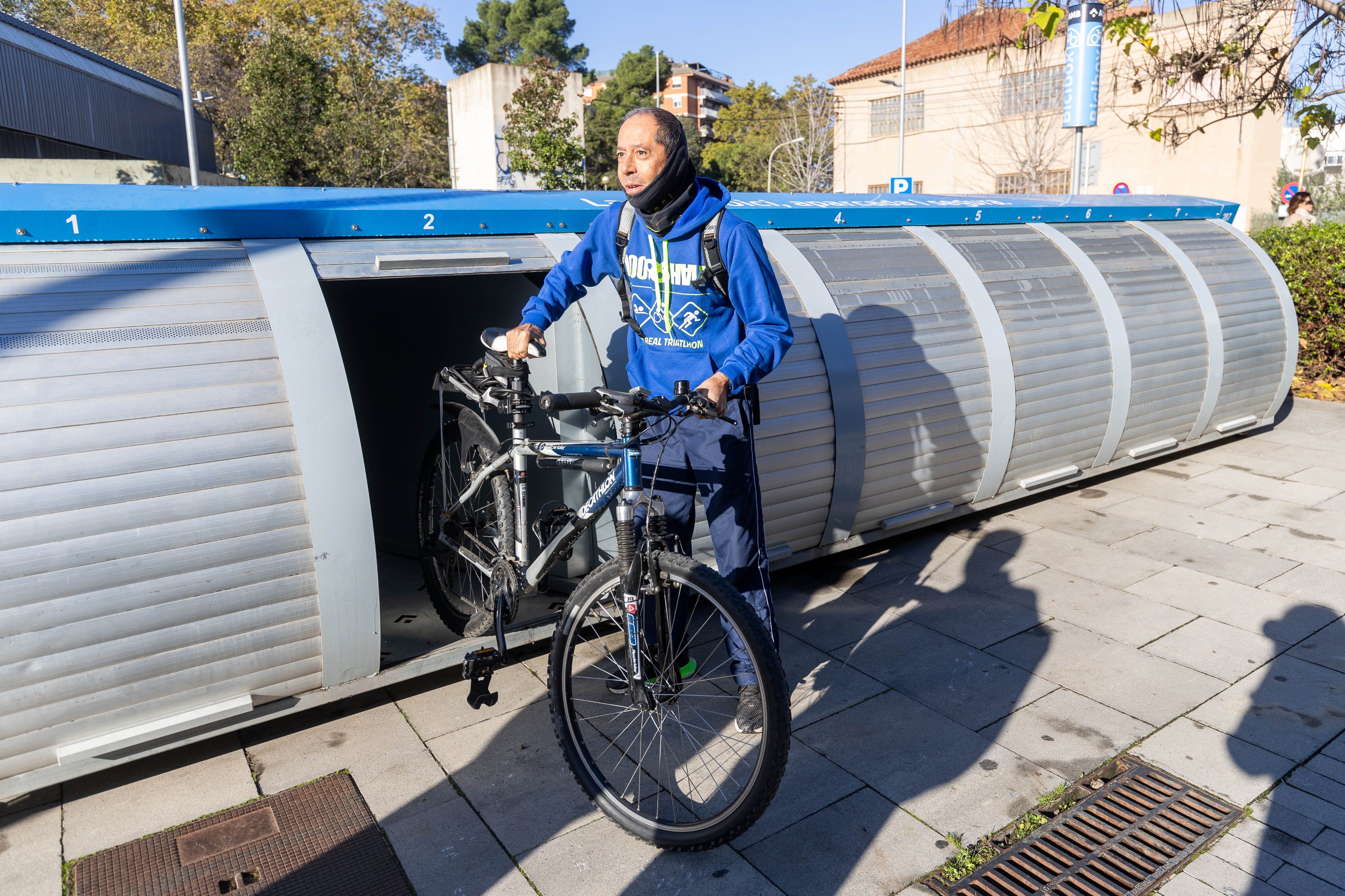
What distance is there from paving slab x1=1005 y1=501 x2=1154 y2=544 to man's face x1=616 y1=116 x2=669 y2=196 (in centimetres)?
376

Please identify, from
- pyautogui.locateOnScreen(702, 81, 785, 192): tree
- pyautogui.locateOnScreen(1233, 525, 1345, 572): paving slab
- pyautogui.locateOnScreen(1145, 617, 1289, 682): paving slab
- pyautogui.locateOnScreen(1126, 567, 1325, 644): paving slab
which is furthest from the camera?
pyautogui.locateOnScreen(702, 81, 785, 192): tree

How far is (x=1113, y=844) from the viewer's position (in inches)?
112

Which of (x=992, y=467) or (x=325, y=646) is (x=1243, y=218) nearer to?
(x=992, y=467)

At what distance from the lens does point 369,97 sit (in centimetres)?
3375

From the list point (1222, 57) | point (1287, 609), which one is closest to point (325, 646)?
point (1287, 609)

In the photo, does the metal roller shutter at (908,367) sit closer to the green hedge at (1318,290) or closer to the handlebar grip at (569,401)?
the handlebar grip at (569,401)

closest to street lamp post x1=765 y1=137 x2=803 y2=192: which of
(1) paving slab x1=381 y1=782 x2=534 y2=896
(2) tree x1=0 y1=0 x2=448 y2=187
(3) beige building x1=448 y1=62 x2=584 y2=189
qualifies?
(3) beige building x1=448 y1=62 x2=584 y2=189

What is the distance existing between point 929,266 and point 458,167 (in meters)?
29.3

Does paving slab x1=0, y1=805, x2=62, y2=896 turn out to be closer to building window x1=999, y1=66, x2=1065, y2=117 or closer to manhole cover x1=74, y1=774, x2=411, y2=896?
manhole cover x1=74, y1=774, x2=411, y2=896

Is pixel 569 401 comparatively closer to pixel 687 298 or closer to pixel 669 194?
pixel 687 298

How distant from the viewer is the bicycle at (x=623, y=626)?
2691 millimetres

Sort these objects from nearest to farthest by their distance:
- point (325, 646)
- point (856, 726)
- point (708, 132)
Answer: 1. point (325, 646)
2. point (856, 726)
3. point (708, 132)

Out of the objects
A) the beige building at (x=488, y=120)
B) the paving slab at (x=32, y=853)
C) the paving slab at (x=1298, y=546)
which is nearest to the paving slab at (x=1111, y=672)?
the paving slab at (x=1298, y=546)

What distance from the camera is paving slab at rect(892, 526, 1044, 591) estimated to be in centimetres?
490
